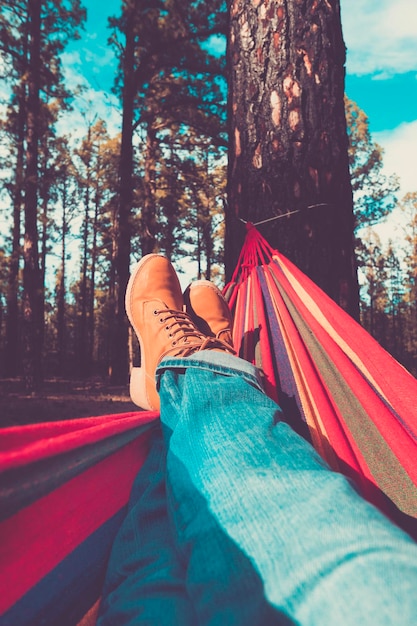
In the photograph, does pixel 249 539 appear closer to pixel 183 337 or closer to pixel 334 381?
pixel 334 381

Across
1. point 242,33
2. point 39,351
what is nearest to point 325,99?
point 242,33

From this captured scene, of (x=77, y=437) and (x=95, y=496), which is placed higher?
(x=77, y=437)

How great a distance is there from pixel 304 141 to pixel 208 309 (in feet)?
2.31

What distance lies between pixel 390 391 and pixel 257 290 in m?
0.59

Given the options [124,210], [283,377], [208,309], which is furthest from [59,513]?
[124,210]

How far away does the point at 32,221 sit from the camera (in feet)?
19.9

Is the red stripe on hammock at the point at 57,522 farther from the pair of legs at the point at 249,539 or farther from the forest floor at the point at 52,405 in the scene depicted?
the forest floor at the point at 52,405

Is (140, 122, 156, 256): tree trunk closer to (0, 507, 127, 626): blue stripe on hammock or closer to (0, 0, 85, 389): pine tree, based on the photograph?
(0, 0, 85, 389): pine tree

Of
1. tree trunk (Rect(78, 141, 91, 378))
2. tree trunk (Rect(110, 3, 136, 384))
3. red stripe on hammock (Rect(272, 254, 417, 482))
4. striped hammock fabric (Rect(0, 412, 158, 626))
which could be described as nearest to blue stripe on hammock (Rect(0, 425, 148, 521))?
striped hammock fabric (Rect(0, 412, 158, 626))

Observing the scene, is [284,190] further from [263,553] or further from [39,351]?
[39,351]

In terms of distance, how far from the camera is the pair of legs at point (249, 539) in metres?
0.42

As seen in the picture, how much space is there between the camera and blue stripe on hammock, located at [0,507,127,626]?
598 mm

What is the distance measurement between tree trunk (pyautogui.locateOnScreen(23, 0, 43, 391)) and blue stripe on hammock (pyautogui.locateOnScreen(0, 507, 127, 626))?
228 inches

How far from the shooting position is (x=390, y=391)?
3.11ft
